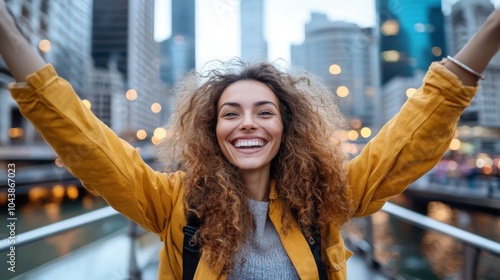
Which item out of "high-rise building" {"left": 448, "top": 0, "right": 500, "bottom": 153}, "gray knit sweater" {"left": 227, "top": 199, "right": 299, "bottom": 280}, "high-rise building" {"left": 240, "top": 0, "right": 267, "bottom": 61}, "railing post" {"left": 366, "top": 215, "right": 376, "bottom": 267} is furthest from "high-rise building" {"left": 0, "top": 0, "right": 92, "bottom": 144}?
"gray knit sweater" {"left": 227, "top": 199, "right": 299, "bottom": 280}

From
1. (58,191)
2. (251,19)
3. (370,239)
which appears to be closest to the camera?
(370,239)

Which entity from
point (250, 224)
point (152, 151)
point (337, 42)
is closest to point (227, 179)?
point (250, 224)

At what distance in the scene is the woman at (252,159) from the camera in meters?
1.01

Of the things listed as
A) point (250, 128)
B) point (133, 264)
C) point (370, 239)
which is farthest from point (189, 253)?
point (370, 239)

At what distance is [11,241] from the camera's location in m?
1.71

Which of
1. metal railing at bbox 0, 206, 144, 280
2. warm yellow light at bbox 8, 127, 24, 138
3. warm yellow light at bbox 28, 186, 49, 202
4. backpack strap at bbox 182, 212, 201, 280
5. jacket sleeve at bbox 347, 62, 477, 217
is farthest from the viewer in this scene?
warm yellow light at bbox 8, 127, 24, 138

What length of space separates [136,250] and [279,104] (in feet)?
8.61

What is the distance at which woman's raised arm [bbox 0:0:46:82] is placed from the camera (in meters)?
0.91

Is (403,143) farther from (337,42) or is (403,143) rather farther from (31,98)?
(337,42)

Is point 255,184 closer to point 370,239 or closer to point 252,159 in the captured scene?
point 252,159

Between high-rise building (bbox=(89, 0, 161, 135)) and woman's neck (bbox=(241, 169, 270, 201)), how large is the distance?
31.6m

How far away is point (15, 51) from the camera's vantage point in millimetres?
936

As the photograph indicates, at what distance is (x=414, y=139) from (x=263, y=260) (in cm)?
68

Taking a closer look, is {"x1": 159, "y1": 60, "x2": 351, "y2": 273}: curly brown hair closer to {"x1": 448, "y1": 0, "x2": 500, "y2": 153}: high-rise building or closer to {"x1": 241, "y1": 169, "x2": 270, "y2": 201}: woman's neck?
{"x1": 241, "y1": 169, "x2": 270, "y2": 201}: woman's neck
